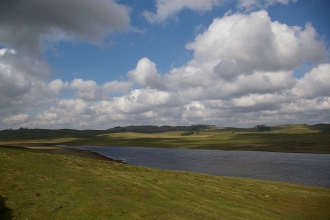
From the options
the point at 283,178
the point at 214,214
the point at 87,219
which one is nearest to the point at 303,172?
the point at 283,178

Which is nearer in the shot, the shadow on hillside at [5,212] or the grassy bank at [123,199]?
the shadow on hillside at [5,212]

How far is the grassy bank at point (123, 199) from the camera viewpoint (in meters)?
22.6

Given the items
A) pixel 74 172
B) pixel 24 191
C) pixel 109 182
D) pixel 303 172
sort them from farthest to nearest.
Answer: pixel 303 172 < pixel 74 172 < pixel 109 182 < pixel 24 191

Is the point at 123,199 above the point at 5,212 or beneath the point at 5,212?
beneath

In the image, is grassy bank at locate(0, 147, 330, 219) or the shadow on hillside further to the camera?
grassy bank at locate(0, 147, 330, 219)

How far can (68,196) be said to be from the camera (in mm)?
25906

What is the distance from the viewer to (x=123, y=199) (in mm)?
27422

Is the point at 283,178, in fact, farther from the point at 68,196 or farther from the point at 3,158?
the point at 3,158

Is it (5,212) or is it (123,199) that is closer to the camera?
(5,212)

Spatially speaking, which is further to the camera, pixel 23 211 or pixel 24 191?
pixel 24 191

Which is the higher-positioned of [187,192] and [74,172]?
[74,172]

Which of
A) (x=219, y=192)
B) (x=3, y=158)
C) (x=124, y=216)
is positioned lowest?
(x=219, y=192)

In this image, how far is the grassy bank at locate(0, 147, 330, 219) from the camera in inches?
890

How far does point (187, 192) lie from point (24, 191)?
2182cm
